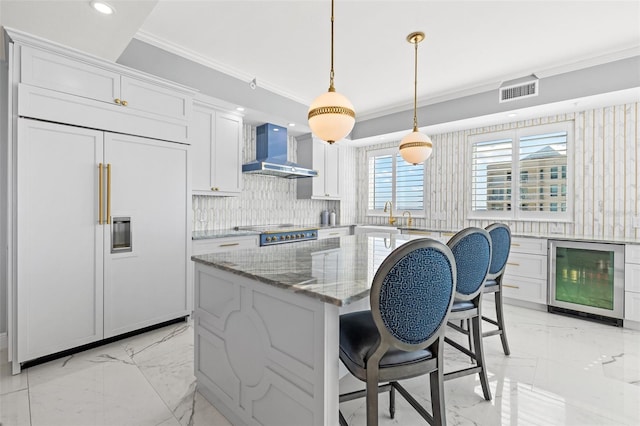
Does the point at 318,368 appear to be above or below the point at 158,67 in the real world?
below

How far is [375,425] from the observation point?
1224 mm

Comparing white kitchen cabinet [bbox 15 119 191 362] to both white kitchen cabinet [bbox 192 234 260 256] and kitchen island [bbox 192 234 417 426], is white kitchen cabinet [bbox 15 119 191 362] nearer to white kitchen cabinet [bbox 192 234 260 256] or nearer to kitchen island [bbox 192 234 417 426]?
white kitchen cabinet [bbox 192 234 260 256]

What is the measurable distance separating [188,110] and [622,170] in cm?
472

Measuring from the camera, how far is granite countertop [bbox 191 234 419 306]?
120 centimetres

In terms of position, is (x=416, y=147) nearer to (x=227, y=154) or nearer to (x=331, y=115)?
(x=331, y=115)

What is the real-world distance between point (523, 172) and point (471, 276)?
310cm

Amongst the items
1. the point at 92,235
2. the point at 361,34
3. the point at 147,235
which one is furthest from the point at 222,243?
the point at 361,34

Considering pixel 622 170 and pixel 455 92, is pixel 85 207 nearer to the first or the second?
pixel 455 92

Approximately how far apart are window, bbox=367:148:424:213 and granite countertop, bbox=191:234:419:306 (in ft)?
9.99

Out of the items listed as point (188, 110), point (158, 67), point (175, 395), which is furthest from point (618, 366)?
point (158, 67)

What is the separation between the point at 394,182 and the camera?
5.47 metres

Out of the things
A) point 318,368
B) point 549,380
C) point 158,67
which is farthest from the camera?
point 158,67

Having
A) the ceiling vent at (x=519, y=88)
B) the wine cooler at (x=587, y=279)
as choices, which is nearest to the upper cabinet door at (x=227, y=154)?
the ceiling vent at (x=519, y=88)

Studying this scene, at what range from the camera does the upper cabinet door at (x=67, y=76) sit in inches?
82.7
